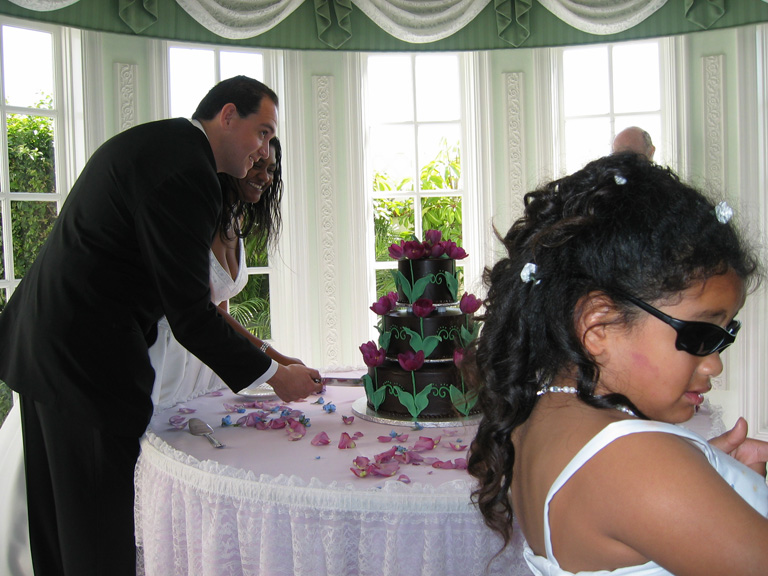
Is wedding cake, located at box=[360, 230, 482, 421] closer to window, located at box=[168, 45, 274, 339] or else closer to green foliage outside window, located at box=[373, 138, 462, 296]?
window, located at box=[168, 45, 274, 339]

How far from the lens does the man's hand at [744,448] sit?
1.04 m

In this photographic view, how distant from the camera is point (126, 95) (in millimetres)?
4094

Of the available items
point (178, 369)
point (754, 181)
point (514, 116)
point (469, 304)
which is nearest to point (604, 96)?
point (514, 116)

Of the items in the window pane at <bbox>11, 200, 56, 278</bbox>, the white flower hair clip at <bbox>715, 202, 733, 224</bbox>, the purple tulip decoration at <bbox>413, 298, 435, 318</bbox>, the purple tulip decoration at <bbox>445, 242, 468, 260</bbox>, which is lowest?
the purple tulip decoration at <bbox>413, 298, 435, 318</bbox>

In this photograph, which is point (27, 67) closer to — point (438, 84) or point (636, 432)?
point (438, 84)

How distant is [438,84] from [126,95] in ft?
6.77

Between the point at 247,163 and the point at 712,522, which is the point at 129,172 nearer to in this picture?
the point at 247,163

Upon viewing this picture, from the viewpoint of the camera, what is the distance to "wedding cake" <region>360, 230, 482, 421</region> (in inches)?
72.7

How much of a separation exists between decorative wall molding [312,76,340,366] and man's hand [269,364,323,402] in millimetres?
2644

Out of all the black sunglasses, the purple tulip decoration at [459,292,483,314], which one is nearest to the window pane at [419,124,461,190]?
the purple tulip decoration at [459,292,483,314]

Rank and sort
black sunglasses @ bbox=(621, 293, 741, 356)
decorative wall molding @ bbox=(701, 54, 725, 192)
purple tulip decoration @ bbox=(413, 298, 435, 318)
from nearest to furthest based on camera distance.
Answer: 1. black sunglasses @ bbox=(621, 293, 741, 356)
2. purple tulip decoration @ bbox=(413, 298, 435, 318)
3. decorative wall molding @ bbox=(701, 54, 725, 192)

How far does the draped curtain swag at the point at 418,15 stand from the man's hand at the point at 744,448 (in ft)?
11.2

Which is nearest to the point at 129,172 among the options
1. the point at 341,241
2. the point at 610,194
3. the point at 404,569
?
the point at 404,569

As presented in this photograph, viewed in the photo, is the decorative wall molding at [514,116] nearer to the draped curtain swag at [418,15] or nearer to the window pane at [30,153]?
the draped curtain swag at [418,15]
